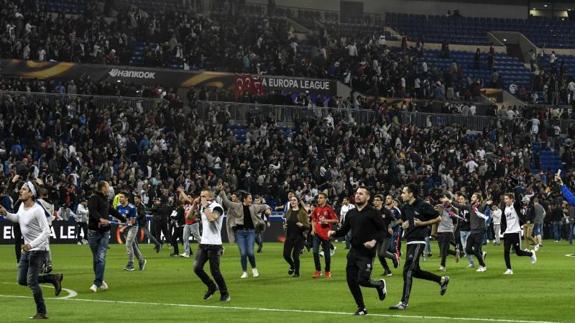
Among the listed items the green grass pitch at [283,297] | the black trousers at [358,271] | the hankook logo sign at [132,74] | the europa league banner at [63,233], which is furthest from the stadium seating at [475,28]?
the black trousers at [358,271]

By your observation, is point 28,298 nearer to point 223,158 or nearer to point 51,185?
point 51,185

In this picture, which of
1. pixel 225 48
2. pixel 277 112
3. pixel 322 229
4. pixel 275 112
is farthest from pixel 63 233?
pixel 322 229

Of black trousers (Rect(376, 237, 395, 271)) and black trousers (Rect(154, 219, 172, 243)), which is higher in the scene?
black trousers (Rect(376, 237, 395, 271))

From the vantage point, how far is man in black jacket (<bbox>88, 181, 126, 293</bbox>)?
90.4 feet

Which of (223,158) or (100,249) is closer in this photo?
(100,249)

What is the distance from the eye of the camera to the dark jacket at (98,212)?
27.8m

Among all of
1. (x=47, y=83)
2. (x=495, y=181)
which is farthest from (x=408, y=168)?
(x=47, y=83)

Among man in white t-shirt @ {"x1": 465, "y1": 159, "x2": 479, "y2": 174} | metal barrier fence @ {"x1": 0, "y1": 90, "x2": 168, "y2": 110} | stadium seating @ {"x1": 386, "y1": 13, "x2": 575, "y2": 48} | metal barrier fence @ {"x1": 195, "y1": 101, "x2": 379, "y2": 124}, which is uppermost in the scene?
stadium seating @ {"x1": 386, "y1": 13, "x2": 575, "y2": 48}

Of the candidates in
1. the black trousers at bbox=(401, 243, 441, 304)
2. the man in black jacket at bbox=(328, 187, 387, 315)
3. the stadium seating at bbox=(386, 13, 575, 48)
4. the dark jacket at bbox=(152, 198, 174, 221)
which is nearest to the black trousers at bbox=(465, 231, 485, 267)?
the black trousers at bbox=(401, 243, 441, 304)

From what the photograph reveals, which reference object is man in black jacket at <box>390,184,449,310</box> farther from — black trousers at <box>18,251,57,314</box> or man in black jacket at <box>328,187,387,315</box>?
black trousers at <box>18,251,57,314</box>

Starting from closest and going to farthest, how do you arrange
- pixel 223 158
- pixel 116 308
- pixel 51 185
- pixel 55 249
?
pixel 116 308 → pixel 55 249 → pixel 51 185 → pixel 223 158

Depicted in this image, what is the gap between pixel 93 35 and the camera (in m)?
64.5

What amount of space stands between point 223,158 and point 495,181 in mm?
14887

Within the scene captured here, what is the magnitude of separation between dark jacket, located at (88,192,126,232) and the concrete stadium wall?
5251 centimetres
